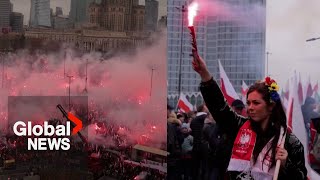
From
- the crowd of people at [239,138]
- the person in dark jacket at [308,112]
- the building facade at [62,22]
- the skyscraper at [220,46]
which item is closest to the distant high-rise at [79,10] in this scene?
the building facade at [62,22]

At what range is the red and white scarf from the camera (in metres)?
3.48

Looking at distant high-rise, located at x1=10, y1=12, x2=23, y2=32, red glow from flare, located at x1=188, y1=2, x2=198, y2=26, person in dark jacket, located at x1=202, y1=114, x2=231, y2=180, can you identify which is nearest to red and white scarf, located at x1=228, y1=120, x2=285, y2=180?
person in dark jacket, located at x1=202, y1=114, x2=231, y2=180

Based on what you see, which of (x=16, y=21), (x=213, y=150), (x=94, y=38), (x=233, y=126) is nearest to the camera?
(x=233, y=126)

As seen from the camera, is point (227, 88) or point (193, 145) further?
point (193, 145)

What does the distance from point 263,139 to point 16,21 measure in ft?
6.78

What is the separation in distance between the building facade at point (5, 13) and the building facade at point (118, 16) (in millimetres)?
636

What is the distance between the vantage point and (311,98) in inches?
167

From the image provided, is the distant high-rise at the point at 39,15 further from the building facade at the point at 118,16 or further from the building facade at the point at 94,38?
the building facade at the point at 118,16

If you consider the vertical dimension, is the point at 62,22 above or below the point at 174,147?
above

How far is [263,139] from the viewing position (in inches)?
138

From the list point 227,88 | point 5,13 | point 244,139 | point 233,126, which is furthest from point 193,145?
point 5,13

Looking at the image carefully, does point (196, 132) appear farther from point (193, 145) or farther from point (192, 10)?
point (192, 10)

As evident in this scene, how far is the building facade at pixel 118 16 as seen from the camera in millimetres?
4211

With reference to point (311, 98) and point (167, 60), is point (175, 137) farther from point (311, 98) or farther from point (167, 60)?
point (311, 98)
